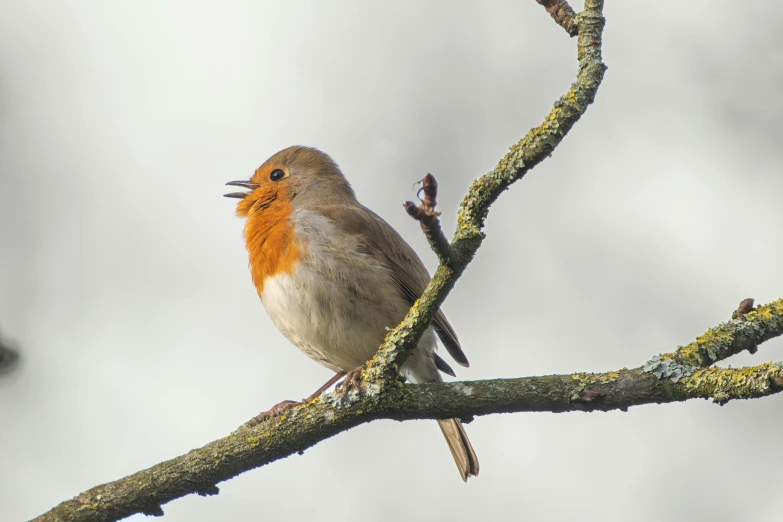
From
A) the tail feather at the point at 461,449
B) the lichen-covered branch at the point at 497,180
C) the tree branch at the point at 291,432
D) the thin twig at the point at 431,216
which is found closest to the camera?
the thin twig at the point at 431,216

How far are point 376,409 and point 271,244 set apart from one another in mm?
1857

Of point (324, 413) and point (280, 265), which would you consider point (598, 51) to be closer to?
point (324, 413)

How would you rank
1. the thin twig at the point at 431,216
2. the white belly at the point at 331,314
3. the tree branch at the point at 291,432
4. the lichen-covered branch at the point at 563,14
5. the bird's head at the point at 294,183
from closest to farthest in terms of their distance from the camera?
the thin twig at the point at 431,216 < the tree branch at the point at 291,432 < the lichen-covered branch at the point at 563,14 < the white belly at the point at 331,314 < the bird's head at the point at 294,183

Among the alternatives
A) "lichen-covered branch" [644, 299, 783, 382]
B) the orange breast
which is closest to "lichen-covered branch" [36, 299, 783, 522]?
"lichen-covered branch" [644, 299, 783, 382]

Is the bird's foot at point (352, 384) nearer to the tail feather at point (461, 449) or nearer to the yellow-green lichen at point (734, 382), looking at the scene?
the yellow-green lichen at point (734, 382)

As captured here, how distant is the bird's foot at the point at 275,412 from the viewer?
3.70m

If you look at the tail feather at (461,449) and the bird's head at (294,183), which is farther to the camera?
the bird's head at (294,183)

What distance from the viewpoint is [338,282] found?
4781 mm

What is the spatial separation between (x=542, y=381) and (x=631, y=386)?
0.33 meters

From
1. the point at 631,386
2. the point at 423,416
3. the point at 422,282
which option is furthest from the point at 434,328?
the point at 631,386

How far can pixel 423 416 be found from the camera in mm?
3463

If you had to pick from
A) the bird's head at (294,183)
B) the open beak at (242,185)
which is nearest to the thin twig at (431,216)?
the bird's head at (294,183)

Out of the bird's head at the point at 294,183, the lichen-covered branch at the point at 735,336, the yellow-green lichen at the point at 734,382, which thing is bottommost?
the yellow-green lichen at the point at 734,382

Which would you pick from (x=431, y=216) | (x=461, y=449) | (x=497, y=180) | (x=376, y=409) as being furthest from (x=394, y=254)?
(x=431, y=216)
